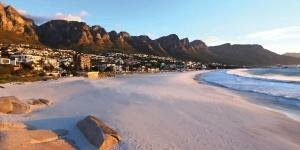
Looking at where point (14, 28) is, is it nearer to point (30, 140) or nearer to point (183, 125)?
point (183, 125)

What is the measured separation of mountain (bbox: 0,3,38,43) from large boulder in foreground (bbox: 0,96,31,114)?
147942mm

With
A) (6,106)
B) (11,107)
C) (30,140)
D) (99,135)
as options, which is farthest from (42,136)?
(11,107)

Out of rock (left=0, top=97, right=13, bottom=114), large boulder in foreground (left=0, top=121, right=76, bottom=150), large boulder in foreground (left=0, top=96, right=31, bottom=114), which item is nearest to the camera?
large boulder in foreground (left=0, top=121, right=76, bottom=150)

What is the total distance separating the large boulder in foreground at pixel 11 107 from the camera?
18.5 metres

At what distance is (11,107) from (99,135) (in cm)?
799

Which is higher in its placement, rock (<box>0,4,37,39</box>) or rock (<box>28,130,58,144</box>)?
rock (<box>0,4,37,39</box>)

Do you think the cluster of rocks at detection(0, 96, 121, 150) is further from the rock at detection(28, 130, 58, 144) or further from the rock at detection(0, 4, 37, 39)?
the rock at detection(0, 4, 37, 39)

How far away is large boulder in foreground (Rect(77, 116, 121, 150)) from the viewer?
41.0 ft

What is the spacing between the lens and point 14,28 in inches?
7279

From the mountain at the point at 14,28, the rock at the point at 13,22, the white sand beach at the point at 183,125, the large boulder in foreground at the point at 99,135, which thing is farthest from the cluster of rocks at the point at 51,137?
the rock at the point at 13,22

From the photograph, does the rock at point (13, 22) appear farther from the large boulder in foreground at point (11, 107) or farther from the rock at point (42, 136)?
the rock at point (42, 136)

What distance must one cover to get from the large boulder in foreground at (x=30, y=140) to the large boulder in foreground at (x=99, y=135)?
31.4 inches

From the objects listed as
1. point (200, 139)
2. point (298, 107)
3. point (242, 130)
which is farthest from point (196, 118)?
point (298, 107)

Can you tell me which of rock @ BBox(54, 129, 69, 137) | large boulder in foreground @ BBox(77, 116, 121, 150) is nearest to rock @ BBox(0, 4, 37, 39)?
rock @ BBox(54, 129, 69, 137)
